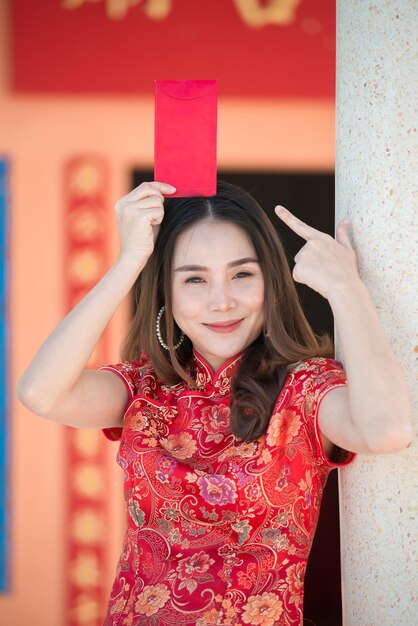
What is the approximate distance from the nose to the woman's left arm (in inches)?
7.6

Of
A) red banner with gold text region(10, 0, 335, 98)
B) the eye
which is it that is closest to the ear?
the eye

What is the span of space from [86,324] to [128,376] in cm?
27

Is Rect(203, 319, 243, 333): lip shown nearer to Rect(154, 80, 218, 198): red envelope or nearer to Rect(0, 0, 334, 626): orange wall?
Rect(154, 80, 218, 198): red envelope

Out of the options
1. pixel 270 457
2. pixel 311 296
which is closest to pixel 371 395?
pixel 270 457

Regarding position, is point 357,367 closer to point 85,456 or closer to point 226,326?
point 226,326

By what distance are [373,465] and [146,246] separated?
24.1 inches

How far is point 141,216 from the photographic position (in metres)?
1.93

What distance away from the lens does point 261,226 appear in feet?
6.82

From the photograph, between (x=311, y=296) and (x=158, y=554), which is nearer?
(x=158, y=554)

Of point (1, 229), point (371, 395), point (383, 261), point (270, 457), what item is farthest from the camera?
point (1, 229)

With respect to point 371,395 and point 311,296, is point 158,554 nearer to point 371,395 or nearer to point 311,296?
point 371,395

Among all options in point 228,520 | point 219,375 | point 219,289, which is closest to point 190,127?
point 219,289

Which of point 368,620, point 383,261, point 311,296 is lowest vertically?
point 368,620

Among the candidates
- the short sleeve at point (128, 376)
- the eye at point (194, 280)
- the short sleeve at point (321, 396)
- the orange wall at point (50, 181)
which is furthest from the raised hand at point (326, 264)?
the orange wall at point (50, 181)
